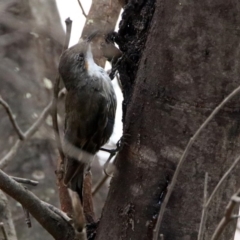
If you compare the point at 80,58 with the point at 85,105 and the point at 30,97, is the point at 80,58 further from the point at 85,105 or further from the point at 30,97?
the point at 30,97

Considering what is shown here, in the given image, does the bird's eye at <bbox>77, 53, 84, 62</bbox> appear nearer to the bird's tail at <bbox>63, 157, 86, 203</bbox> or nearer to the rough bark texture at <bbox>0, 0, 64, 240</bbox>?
the bird's tail at <bbox>63, 157, 86, 203</bbox>

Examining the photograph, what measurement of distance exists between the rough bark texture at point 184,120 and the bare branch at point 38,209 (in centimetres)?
21

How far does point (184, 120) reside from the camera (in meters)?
2.39

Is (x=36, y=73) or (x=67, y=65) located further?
(x=36, y=73)

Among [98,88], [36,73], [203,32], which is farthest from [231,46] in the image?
[36,73]

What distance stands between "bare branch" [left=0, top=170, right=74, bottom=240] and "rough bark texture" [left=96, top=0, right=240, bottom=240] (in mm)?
207

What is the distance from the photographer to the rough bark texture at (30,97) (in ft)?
16.1

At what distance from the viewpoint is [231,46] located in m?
2.36

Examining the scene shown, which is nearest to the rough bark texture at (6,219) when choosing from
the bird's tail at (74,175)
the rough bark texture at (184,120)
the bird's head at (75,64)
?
the bird's tail at (74,175)

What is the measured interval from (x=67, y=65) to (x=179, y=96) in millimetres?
1133

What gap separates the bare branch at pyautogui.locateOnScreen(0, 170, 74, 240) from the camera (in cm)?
233

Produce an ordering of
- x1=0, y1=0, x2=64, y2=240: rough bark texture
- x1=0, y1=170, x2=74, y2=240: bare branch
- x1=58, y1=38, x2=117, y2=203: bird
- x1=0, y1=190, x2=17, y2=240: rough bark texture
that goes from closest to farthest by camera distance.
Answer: x1=0, y1=170, x2=74, y2=240: bare branch, x1=0, y1=190, x2=17, y2=240: rough bark texture, x1=58, y1=38, x2=117, y2=203: bird, x1=0, y1=0, x2=64, y2=240: rough bark texture

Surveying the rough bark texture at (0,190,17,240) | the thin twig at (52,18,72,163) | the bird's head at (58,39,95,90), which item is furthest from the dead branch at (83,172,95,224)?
the bird's head at (58,39,95,90)

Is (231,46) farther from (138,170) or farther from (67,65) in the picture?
(67,65)
